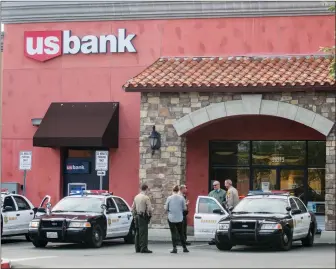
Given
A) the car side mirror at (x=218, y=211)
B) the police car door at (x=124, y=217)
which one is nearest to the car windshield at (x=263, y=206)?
the car side mirror at (x=218, y=211)

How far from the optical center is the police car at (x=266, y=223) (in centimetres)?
1955

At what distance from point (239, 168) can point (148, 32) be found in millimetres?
5627

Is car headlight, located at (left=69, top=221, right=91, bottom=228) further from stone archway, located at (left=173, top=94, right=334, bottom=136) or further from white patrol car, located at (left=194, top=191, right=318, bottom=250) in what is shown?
stone archway, located at (left=173, top=94, right=334, bottom=136)

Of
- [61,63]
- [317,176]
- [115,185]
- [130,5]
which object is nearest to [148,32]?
[130,5]

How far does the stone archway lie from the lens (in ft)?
82.1

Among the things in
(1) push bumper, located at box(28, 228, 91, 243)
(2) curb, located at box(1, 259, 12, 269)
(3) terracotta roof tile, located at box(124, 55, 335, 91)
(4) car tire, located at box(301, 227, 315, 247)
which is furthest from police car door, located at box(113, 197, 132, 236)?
(2) curb, located at box(1, 259, 12, 269)

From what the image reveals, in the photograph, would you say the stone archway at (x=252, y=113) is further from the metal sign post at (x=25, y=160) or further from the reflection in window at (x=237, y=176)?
the metal sign post at (x=25, y=160)

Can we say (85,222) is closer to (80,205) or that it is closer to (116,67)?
(80,205)

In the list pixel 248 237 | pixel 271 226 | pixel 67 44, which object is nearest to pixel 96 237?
pixel 248 237

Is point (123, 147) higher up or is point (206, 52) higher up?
point (206, 52)

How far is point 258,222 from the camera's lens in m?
19.7

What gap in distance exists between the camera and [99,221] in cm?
2180

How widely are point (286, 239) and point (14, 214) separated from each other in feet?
27.2

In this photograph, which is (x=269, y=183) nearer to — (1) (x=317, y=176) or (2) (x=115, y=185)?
(1) (x=317, y=176)
